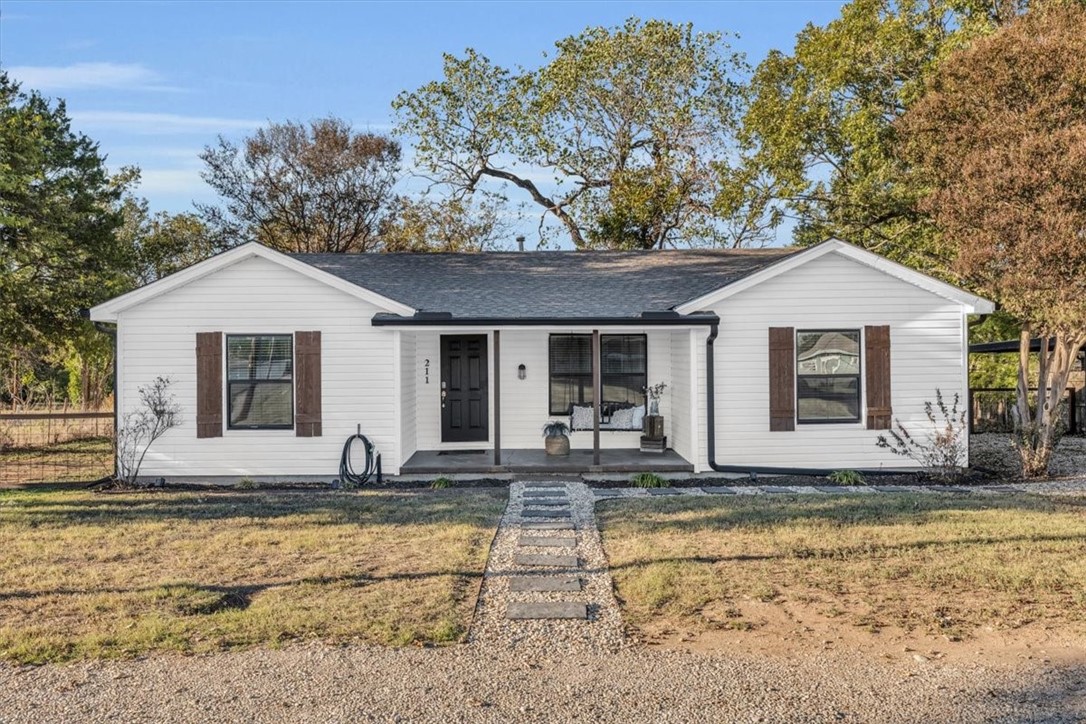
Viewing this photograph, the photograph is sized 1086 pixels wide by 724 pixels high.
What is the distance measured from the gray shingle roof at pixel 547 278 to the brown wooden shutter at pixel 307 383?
1.57 metres

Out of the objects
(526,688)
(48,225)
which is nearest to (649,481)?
(526,688)

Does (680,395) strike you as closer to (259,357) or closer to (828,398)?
(828,398)

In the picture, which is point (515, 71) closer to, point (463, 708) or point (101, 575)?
point (101, 575)

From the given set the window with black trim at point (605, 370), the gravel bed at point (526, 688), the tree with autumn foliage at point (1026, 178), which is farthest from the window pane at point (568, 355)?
the gravel bed at point (526, 688)

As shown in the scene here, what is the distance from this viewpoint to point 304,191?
29.9m

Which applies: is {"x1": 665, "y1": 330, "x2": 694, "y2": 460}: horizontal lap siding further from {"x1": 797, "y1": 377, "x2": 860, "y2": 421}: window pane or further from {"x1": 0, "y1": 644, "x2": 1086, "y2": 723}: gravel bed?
{"x1": 0, "y1": 644, "x2": 1086, "y2": 723}: gravel bed

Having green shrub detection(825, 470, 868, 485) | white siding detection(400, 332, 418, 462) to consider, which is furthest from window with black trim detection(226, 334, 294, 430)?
green shrub detection(825, 470, 868, 485)

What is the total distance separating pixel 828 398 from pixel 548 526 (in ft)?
17.4

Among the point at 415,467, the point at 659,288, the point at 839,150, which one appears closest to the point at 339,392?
the point at 415,467

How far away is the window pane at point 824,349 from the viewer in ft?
38.4

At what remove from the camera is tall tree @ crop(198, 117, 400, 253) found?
29.6 metres

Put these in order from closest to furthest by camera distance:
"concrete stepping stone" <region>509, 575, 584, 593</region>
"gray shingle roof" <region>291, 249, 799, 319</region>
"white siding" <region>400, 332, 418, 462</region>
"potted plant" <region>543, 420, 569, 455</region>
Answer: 1. "concrete stepping stone" <region>509, 575, 584, 593</region>
2. "white siding" <region>400, 332, 418, 462</region>
3. "gray shingle roof" <region>291, 249, 799, 319</region>
4. "potted plant" <region>543, 420, 569, 455</region>

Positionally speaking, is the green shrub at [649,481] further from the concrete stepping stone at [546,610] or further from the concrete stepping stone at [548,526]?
the concrete stepping stone at [546,610]

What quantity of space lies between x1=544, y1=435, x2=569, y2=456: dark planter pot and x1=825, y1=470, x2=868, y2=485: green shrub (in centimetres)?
361
